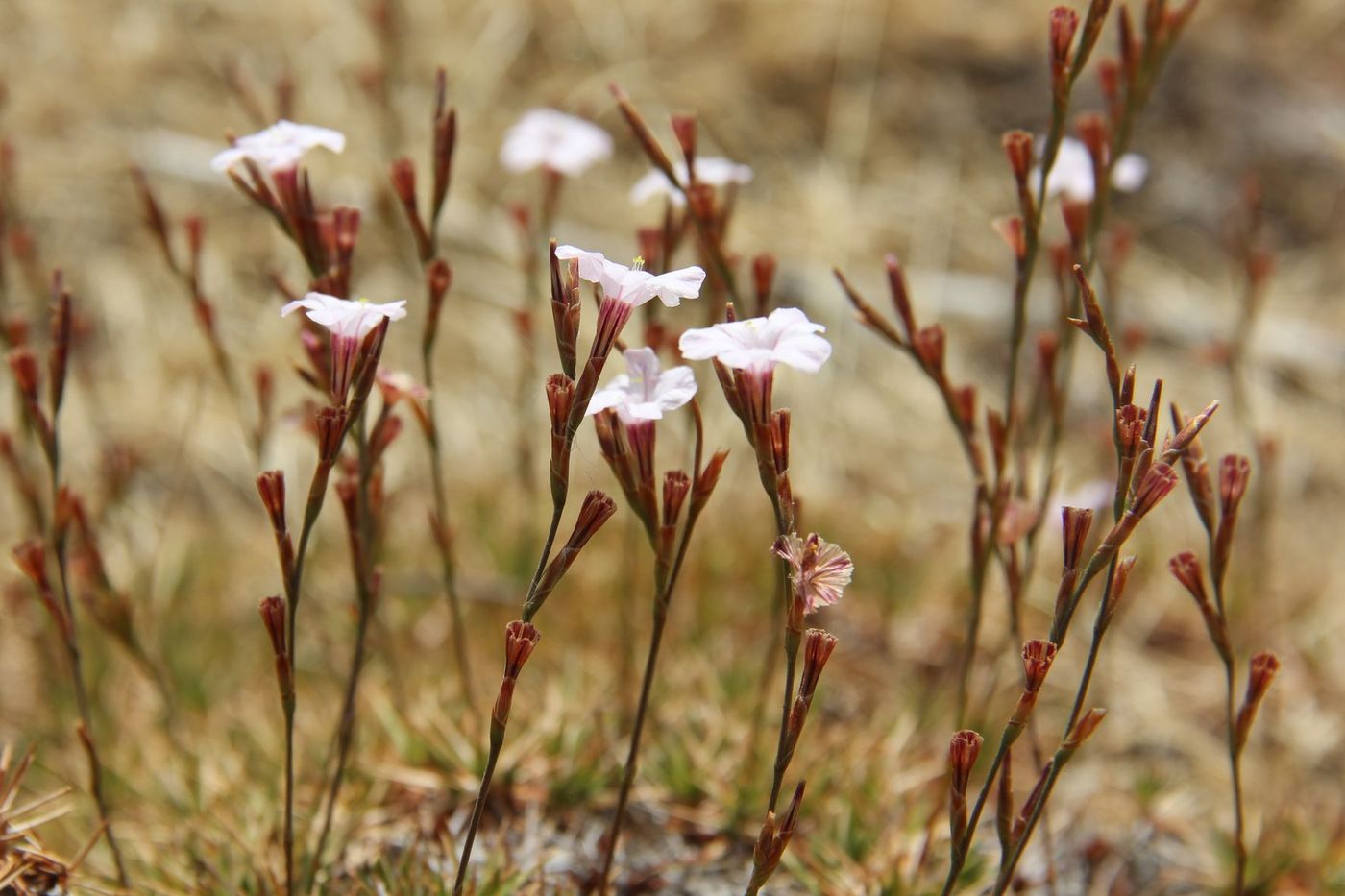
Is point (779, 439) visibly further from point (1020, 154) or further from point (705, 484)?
point (1020, 154)

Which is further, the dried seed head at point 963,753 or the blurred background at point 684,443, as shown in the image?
the blurred background at point 684,443

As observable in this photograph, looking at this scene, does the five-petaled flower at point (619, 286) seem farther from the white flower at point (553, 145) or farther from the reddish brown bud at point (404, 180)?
the white flower at point (553, 145)

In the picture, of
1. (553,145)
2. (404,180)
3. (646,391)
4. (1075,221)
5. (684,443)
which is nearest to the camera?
(646,391)

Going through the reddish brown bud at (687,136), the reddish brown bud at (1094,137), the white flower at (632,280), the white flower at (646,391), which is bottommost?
the white flower at (646,391)

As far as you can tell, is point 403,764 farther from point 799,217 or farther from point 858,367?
point 799,217

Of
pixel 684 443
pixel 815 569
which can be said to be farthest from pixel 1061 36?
pixel 684 443

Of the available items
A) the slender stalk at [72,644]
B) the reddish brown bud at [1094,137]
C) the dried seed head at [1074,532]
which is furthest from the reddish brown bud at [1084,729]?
the slender stalk at [72,644]

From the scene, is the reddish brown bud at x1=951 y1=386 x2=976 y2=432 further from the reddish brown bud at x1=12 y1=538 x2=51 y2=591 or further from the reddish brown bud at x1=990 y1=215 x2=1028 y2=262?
the reddish brown bud at x1=12 y1=538 x2=51 y2=591

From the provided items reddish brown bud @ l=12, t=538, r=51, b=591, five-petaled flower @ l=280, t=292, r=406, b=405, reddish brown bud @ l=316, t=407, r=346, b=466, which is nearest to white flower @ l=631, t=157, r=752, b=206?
five-petaled flower @ l=280, t=292, r=406, b=405
